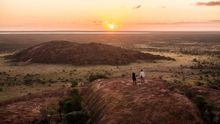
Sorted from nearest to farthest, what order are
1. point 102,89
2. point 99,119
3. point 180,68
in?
point 99,119 → point 102,89 → point 180,68

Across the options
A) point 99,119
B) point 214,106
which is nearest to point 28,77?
point 99,119

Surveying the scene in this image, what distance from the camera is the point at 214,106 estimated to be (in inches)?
1000

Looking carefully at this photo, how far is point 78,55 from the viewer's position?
73938mm

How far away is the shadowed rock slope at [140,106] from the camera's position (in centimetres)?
2223

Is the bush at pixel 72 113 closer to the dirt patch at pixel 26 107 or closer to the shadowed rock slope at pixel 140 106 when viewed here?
the shadowed rock slope at pixel 140 106

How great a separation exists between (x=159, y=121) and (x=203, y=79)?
2915cm

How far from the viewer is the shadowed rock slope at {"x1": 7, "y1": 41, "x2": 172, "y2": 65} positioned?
234ft

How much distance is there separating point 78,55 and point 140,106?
50668 mm

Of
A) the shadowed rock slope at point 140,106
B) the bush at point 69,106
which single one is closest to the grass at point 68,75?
the shadowed rock slope at point 140,106

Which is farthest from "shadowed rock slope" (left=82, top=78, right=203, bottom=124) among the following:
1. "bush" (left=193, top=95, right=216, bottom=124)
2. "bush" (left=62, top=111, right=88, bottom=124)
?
"bush" (left=62, top=111, right=88, bottom=124)

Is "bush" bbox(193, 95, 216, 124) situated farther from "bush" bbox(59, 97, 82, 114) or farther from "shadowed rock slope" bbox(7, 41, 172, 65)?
"shadowed rock slope" bbox(7, 41, 172, 65)

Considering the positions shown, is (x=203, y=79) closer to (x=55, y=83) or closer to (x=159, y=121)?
(x=55, y=83)

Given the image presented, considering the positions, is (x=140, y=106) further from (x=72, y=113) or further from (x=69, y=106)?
(x=69, y=106)

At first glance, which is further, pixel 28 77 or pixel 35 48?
pixel 35 48
